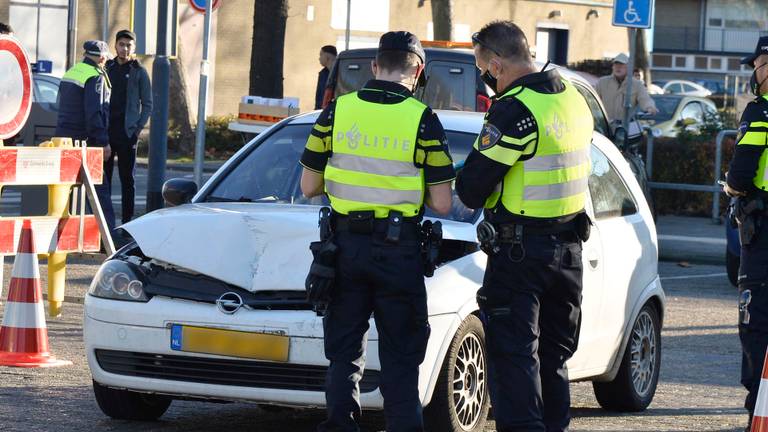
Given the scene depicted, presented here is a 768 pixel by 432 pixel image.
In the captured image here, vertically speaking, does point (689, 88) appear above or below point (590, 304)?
above

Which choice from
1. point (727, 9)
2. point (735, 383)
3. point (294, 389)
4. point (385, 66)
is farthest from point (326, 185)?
point (727, 9)

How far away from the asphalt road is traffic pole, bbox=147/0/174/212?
1.96 metres

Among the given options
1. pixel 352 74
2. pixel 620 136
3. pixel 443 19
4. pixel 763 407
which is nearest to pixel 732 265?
pixel 620 136

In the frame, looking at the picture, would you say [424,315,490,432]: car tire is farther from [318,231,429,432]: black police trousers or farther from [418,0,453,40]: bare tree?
[418,0,453,40]: bare tree

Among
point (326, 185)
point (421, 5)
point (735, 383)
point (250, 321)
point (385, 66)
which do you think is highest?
point (421, 5)

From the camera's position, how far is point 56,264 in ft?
33.2

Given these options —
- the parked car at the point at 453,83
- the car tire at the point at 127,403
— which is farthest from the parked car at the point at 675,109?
the car tire at the point at 127,403

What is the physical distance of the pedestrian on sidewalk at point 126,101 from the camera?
14.8 meters

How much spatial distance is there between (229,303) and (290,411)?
130 centimetres

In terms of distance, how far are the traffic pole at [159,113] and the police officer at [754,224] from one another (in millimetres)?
6127

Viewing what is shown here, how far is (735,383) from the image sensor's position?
896cm

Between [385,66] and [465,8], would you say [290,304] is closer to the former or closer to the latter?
[385,66]

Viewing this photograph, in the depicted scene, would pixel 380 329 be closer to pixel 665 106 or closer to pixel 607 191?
pixel 607 191

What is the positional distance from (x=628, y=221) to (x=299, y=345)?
238cm
